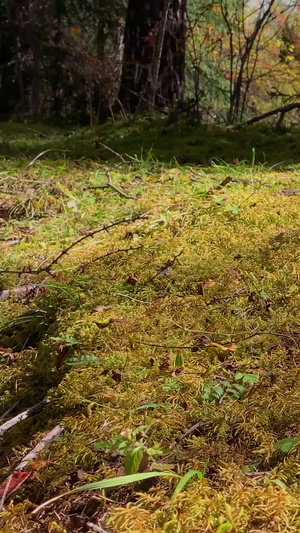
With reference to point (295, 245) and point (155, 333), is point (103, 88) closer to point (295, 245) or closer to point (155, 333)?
point (295, 245)

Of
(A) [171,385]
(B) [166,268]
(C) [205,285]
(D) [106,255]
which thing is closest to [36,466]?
(A) [171,385]

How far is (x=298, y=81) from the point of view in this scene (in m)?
11.8

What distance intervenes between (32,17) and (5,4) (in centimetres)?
54

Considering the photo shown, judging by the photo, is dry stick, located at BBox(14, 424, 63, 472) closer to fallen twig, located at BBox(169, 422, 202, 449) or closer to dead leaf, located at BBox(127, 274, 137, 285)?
fallen twig, located at BBox(169, 422, 202, 449)

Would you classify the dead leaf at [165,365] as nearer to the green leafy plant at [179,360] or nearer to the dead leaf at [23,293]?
the green leafy plant at [179,360]

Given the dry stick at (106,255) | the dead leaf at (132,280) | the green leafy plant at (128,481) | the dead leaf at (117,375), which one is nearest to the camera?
the green leafy plant at (128,481)

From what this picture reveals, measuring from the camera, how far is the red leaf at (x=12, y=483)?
3.52 feet

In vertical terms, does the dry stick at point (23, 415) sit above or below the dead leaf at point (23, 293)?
above

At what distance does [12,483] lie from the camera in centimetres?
110

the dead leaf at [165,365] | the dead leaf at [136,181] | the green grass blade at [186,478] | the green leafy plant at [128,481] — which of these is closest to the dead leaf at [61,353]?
the dead leaf at [165,365]

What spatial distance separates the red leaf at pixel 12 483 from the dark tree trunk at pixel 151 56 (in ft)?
18.0

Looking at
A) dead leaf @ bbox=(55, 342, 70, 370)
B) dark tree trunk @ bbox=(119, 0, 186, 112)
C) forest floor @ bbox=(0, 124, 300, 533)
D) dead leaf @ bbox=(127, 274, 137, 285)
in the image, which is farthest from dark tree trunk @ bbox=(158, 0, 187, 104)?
dead leaf @ bbox=(55, 342, 70, 370)

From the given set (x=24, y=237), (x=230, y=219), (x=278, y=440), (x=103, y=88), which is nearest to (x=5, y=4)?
(x=103, y=88)

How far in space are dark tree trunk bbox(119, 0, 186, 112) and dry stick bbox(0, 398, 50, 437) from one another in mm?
5185
